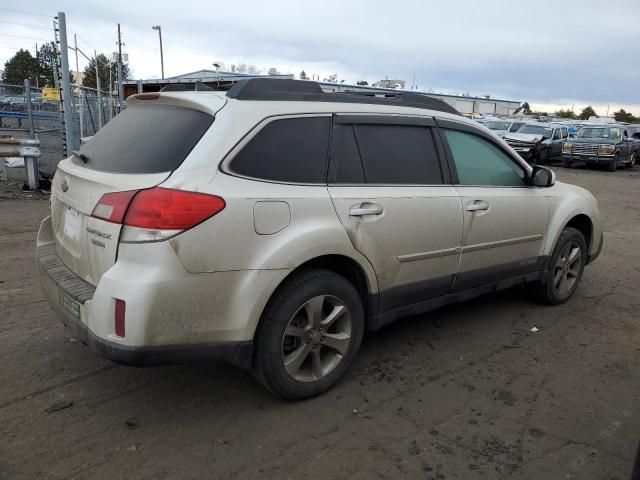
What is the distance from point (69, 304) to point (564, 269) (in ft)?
13.9

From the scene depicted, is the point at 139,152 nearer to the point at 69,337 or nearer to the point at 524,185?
the point at 69,337

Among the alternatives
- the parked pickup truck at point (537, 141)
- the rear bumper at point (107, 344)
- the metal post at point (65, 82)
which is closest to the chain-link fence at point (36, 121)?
the metal post at point (65, 82)

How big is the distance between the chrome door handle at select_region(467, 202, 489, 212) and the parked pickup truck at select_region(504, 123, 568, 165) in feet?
64.4

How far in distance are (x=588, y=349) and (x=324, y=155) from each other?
261 cm

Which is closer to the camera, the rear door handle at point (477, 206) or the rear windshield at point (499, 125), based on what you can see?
the rear door handle at point (477, 206)

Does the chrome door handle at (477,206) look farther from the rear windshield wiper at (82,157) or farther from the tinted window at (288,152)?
the rear windshield wiper at (82,157)

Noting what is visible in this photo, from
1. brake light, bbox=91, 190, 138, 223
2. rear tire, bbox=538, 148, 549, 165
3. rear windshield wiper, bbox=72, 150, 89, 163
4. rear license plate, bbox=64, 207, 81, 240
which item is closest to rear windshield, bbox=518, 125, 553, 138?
rear tire, bbox=538, 148, 549, 165

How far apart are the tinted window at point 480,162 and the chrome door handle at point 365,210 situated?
0.99m

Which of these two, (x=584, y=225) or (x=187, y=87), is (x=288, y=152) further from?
(x=584, y=225)

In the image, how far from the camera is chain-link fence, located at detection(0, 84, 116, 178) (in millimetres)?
11609

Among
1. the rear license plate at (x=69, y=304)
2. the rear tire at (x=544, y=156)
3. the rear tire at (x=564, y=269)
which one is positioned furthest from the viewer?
the rear tire at (x=544, y=156)

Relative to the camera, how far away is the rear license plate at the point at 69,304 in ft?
9.38

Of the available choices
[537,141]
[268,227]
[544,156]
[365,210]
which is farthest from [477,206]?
[544,156]

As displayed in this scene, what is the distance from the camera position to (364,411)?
10.5 feet
